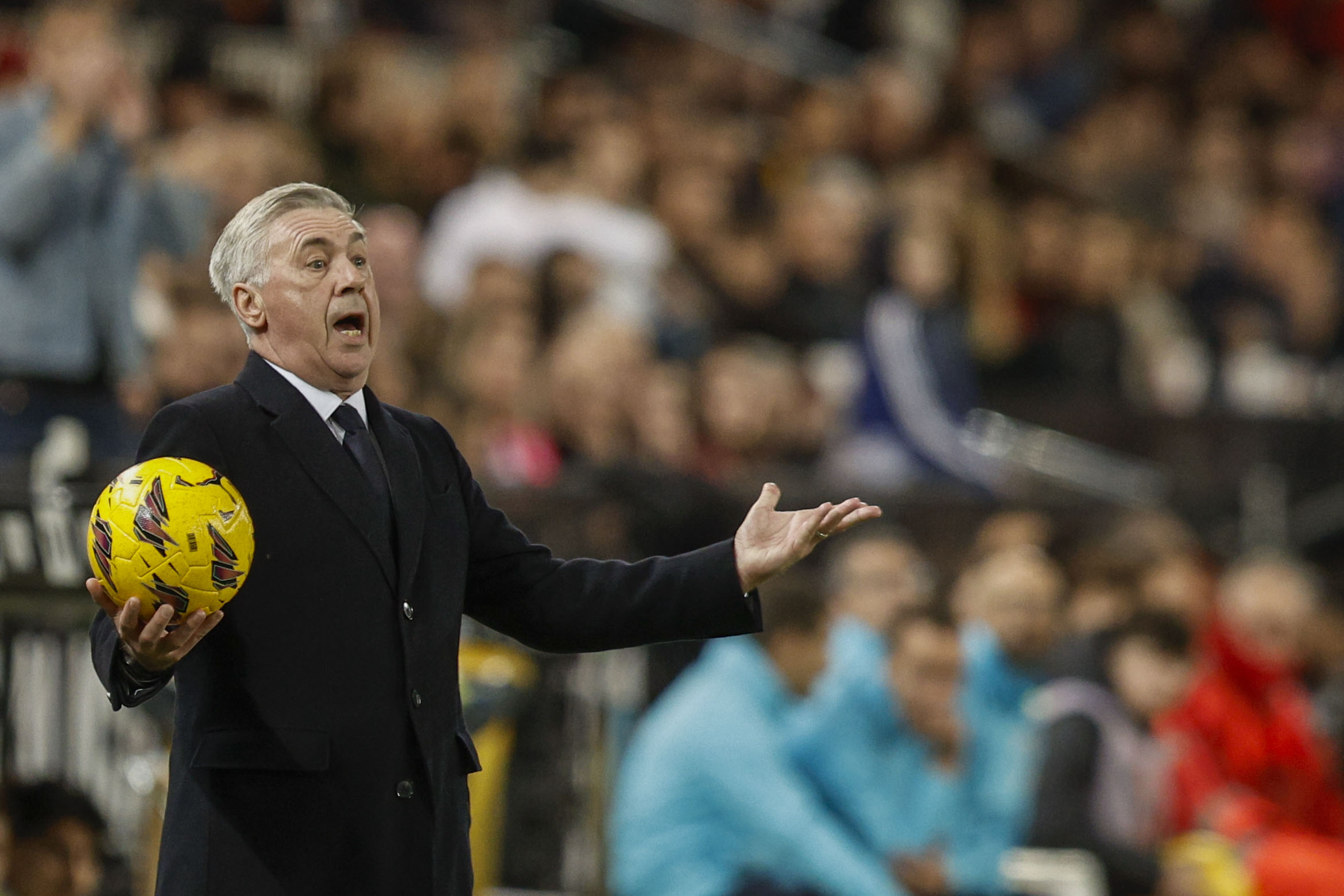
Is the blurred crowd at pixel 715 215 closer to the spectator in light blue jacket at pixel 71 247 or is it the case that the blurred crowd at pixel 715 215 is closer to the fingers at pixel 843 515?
the spectator in light blue jacket at pixel 71 247

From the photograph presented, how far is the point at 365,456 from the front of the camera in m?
3.21

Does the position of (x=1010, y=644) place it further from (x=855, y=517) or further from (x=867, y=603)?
(x=855, y=517)

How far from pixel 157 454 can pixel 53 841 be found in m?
2.52

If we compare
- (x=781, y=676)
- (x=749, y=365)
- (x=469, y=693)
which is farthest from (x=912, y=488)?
(x=469, y=693)

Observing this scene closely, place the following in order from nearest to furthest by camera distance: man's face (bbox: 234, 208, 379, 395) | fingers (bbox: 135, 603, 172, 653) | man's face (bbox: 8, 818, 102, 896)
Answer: fingers (bbox: 135, 603, 172, 653) < man's face (bbox: 234, 208, 379, 395) < man's face (bbox: 8, 818, 102, 896)

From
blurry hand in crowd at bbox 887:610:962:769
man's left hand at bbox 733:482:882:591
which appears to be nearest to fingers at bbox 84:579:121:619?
man's left hand at bbox 733:482:882:591

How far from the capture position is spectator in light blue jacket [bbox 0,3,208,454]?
6.54 m

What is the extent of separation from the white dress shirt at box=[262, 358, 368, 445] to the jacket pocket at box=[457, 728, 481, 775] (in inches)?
20.2

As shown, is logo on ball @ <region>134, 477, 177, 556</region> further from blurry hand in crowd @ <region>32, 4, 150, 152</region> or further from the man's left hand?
blurry hand in crowd @ <region>32, 4, 150, 152</region>

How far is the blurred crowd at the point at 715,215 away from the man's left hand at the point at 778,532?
11.2 feet

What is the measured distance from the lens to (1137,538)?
8812 millimetres

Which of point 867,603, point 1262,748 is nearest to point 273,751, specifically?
point 867,603

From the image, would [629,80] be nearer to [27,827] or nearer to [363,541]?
[27,827]

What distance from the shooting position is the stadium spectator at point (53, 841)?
5.14 meters
